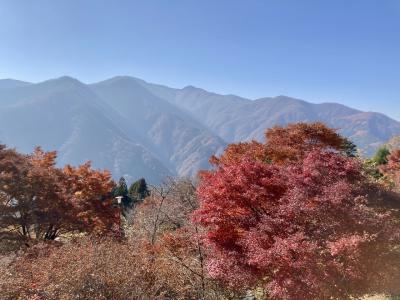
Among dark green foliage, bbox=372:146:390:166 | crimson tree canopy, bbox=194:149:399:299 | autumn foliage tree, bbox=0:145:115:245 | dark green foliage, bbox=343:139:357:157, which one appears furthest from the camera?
dark green foliage, bbox=372:146:390:166

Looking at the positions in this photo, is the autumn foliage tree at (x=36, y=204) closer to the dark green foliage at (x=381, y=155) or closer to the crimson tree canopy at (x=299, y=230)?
the crimson tree canopy at (x=299, y=230)

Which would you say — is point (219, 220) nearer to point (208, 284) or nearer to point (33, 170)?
point (208, 284)

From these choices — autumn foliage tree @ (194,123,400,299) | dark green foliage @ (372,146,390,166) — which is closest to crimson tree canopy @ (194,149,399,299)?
autumn foliage tree @ (194,123,400,299)

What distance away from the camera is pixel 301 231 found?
29.1 ft

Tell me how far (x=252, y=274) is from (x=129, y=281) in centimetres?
280

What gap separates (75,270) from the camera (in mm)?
9484

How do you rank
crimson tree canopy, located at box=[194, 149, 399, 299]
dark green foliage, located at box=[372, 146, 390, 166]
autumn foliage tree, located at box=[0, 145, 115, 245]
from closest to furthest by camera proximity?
crimson tree canopy, located at box=[194, 149, 399, 299]
autumn foliage tree, located at box=[0, 145, 115, 245]
dark green foliage, located at box=[372, 146, 390, 166]

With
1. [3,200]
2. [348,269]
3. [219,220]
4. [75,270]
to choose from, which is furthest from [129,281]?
[3,200]

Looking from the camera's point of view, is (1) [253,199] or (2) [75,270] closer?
(2) [75,270]

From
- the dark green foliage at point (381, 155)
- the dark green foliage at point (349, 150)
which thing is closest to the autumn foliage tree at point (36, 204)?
the dark green foliage at point (349, 150)

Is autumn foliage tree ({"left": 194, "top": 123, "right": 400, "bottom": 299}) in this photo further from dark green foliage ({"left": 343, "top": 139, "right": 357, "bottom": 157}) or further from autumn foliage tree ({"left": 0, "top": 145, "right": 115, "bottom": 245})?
dark green foliage ({"left": 343, "top": 139, "right": 357, "bottom": 157})

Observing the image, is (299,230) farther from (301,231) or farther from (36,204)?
(36,204)

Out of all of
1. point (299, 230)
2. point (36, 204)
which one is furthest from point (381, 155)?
point (299, 230)

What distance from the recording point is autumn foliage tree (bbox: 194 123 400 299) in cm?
795
